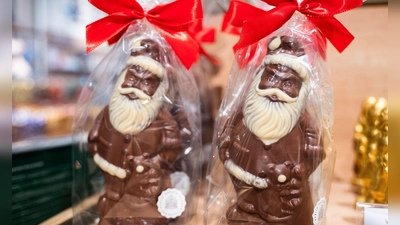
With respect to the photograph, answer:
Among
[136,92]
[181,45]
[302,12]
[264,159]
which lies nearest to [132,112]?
[136,92]

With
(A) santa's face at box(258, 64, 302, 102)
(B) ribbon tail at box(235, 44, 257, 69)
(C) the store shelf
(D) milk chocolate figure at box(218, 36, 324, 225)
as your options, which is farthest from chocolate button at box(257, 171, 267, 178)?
(C) the store shelf

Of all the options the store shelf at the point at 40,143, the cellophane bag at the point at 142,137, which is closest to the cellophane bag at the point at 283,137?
the cellophane bag at the point at 142,137

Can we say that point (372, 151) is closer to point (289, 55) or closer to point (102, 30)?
point (289, 55)

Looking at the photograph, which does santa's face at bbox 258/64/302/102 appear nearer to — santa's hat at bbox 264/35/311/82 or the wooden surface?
santa's hat at bbox 264/35/311/82

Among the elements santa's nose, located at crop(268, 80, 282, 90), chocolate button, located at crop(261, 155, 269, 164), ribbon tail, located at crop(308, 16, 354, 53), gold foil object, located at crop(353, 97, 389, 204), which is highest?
ribbon tail, located at crop(308, 16, 354, 53)

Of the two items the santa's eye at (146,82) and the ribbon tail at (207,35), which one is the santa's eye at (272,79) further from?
the ribbon tail at (207,35)

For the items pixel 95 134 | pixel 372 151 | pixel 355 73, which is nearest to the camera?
pixel 95 134
